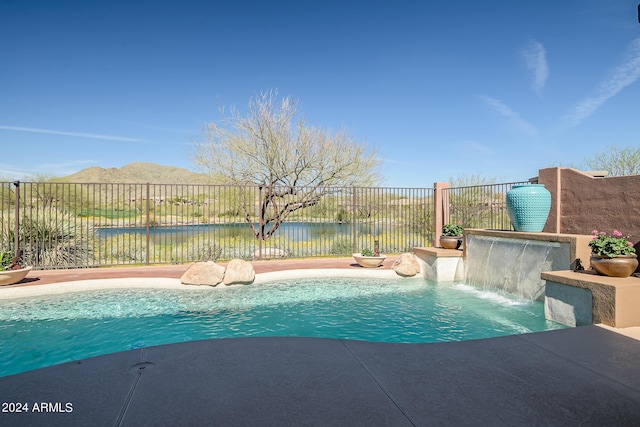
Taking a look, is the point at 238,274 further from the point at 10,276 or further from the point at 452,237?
the point at 452,237

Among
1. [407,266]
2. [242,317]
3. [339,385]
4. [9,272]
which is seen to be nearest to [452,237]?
[407,266]

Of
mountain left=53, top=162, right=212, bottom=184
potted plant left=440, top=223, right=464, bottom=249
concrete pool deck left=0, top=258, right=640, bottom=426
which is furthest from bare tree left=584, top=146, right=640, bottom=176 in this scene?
mountain left=53, top=162, right=212, bottom=184

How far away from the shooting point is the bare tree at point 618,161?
16312mm

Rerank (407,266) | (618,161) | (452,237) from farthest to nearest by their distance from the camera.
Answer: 1. (618,161)
2. (452,237)
3. (407,266)

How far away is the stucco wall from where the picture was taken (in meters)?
5.16

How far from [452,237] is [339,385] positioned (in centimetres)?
693

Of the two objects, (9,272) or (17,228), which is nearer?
(9,272)

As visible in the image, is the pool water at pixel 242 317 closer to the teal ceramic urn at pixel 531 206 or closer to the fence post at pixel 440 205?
the teal ceramic urn at pixel 531 206

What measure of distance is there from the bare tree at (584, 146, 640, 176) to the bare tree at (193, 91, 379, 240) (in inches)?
516

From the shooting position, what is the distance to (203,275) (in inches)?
272

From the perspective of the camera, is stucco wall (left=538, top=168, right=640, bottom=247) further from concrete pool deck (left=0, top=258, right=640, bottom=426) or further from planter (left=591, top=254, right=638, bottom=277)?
concrete pool deck (left=0, top=258, right=640, bottom=426)

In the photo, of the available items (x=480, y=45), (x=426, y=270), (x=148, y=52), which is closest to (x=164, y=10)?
(x=148, y=52)

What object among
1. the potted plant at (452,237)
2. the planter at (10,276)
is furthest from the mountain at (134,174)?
the potted plant at (452,237)

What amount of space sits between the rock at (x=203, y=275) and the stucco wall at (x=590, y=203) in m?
6.60
